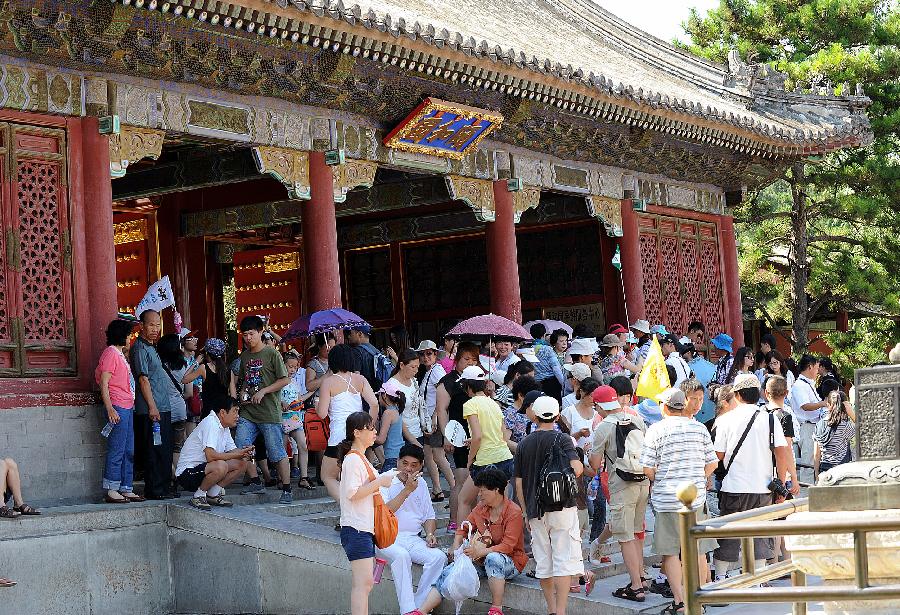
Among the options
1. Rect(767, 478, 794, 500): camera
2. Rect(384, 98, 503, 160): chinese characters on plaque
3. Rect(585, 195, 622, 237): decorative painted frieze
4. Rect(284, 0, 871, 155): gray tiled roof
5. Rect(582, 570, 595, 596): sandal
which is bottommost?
Rect(582, 570, 595, 596): sandal

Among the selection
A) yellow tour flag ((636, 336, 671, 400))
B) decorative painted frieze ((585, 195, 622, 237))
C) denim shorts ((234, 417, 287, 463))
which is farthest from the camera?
decorative painted frieze ((585, 195, 622, 237))

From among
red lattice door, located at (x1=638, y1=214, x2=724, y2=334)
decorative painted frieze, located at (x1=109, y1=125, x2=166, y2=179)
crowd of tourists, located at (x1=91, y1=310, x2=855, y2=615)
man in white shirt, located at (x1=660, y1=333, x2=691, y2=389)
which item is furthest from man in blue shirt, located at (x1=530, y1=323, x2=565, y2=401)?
red lattice door, located at (x1=638, y1=214, x2=724, y2=334)

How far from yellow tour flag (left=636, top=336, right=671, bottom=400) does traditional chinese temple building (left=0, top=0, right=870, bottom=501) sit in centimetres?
378

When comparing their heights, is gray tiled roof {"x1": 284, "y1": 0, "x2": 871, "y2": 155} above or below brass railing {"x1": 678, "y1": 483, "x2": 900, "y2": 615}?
above

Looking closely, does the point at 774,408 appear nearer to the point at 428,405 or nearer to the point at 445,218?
the point at 428,405

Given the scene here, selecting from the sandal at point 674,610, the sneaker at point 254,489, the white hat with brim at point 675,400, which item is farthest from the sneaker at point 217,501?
the white hat with brim at point 675,400

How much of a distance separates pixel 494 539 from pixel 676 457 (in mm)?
1396

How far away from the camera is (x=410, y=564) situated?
8836 millimetres

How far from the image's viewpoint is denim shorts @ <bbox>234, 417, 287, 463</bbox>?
11.0 meters

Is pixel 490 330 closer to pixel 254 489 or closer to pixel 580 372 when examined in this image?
pixel 580 372

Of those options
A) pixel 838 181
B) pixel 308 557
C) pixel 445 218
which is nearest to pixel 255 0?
pixel 308 557

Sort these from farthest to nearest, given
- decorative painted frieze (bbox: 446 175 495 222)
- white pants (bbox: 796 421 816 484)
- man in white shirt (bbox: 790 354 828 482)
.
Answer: decorative painted frieze (bbox: 446 175 495 222) < white pants (bbox: 796 421 816 484) < man in white shirt (bbox: 790 354 828 482)

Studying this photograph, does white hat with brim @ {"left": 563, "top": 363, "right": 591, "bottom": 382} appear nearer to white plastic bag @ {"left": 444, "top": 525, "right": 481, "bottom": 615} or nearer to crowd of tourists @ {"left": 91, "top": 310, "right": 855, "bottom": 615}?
crowd of tourists @ {"left": 91, "top": 310, "right": 855, "bottom": 615}

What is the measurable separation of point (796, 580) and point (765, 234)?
19220 millimetres
